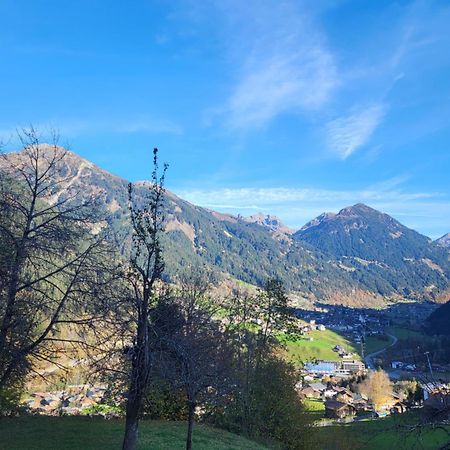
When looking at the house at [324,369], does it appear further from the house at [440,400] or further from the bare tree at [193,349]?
the house at [440,400]

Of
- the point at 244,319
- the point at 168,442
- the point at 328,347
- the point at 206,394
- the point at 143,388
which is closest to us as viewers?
the point at 143,388

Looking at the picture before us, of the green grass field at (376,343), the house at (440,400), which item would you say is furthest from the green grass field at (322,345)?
the house at (440,400)

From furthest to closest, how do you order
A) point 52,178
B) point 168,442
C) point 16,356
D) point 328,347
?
point 328,347
point 168,442
point 52,178
point 16,356

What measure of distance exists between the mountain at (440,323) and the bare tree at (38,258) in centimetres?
19099

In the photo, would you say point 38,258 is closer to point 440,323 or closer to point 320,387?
point 320,387

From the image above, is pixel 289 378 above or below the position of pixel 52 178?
below

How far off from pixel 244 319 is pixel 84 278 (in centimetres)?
1746

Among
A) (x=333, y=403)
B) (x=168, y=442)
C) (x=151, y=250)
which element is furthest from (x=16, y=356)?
(x=333, y=403)

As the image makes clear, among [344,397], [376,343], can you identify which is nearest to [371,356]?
[376,343]

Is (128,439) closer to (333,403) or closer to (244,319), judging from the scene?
(244,319)

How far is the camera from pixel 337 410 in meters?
75.1

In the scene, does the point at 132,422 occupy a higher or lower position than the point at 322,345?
lower

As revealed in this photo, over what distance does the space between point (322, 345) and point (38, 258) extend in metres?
162

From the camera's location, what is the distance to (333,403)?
255ft
